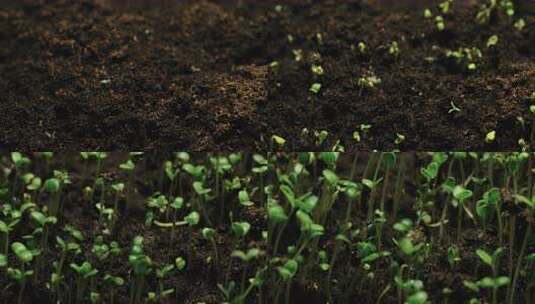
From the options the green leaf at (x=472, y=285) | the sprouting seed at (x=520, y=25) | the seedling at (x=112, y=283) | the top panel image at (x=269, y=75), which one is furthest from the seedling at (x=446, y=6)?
the seedling at (x=112, y=283)

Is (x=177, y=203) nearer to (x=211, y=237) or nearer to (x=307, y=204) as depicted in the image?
(x=211, y=237)

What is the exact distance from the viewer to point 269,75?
221 centimetres

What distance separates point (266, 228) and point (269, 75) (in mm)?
534

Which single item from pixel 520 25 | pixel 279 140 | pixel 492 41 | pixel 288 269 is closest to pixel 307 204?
pixel 288 269

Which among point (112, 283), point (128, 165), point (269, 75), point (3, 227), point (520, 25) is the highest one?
point (520, 25)

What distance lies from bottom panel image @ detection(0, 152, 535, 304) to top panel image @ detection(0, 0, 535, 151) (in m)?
0.07

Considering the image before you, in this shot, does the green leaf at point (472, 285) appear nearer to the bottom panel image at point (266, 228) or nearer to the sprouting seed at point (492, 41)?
the bottom panel image at point (266, 228)

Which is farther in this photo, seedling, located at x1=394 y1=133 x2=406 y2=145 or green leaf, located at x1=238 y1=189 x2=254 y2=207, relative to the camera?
seedling, located at x1=394 y1=133 x2=406 y2=145

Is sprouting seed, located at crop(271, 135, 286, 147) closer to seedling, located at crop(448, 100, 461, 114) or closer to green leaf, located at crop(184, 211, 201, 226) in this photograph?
green leaf, located at crop(184, 211, 201, 226)

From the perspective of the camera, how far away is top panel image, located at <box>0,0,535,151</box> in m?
2.02

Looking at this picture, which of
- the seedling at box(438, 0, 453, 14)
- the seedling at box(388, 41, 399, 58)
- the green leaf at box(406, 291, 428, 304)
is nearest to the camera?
the green leaf at box(406, 291, 428, 304)

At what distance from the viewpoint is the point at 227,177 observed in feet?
6.50

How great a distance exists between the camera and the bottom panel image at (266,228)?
1.70 metres

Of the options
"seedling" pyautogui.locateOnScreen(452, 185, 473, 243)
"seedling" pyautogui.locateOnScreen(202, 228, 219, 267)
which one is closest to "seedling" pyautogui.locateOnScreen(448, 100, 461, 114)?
"seedling" pyautogui.locateOnScreen(452, 185, 473, 243)
